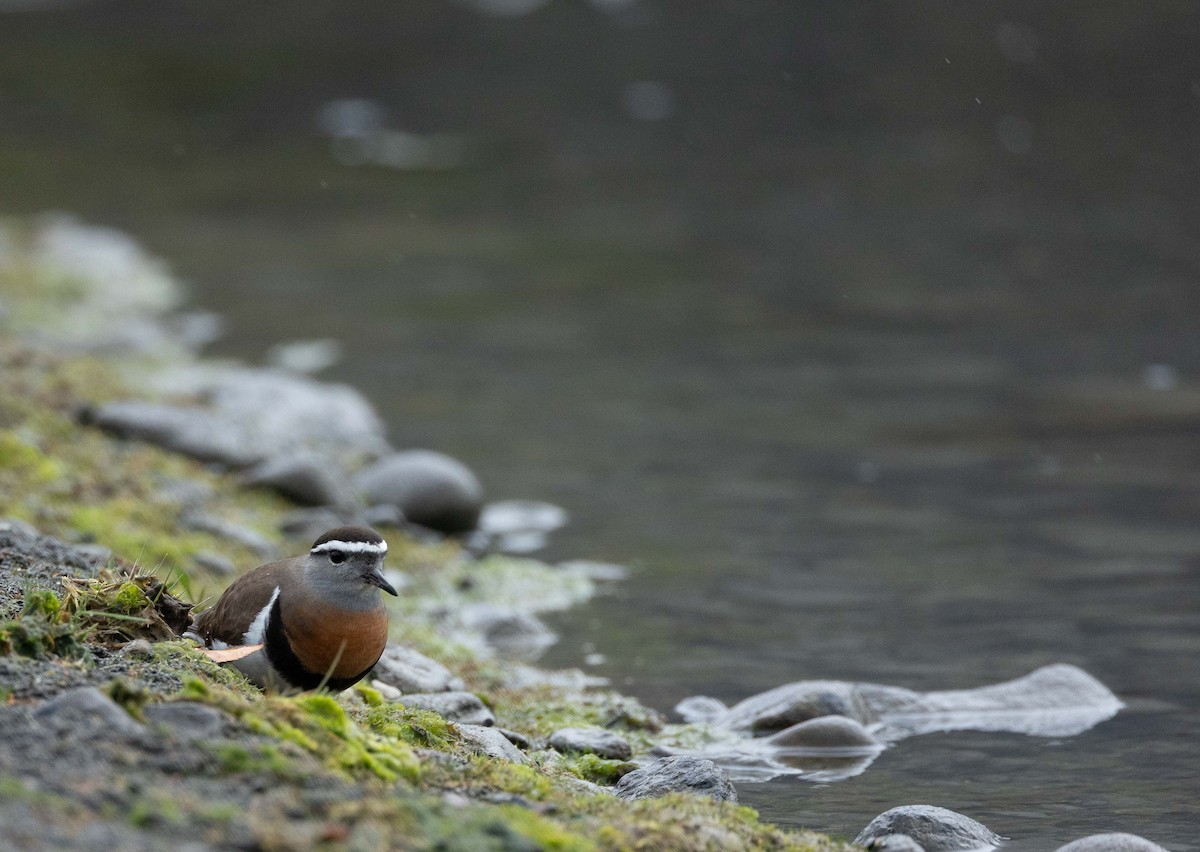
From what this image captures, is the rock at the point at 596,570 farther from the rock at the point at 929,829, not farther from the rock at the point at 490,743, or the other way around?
the rock at the point at 929,829

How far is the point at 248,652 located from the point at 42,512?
340 centimetres

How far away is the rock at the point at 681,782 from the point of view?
5.38 metres

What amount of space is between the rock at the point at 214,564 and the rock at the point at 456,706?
2129 mm

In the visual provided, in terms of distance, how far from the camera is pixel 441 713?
614 centimetres

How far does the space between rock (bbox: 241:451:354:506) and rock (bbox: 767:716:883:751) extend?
4.22 metres

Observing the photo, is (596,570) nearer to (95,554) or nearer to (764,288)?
(95,554)

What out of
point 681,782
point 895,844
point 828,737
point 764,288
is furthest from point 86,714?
point 764,288

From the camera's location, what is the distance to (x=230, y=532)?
8.75 m

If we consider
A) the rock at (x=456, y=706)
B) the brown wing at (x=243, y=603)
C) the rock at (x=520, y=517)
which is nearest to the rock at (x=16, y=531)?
the brown wing at (x=243, y=603)

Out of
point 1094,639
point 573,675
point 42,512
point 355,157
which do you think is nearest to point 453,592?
point 573,675

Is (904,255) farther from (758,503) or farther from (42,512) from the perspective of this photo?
(42,512)

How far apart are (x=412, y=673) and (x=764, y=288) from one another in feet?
42.7

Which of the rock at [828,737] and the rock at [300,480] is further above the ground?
the rock at [300,480]

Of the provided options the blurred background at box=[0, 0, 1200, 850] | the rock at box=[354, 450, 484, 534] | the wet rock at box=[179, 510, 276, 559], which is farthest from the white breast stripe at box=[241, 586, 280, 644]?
the rock at box=[354, 450, 484, 534]
